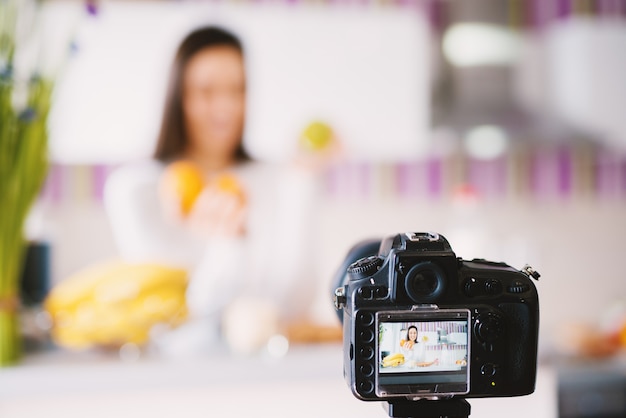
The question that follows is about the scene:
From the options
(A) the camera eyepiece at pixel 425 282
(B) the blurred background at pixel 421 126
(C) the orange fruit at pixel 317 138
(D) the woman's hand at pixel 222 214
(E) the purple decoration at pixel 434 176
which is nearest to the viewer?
(A) the camera eyepiece at pixel 425 282

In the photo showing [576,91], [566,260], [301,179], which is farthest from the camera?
[566,260]

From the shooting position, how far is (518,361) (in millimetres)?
572

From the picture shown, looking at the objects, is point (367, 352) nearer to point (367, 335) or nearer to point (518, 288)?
point (367, 335)

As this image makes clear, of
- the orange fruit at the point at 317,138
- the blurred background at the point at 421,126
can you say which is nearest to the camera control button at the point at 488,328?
the blurred background at the point at 421,126

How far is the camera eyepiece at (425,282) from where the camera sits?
1.77ft

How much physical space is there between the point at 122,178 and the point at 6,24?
1182 mm

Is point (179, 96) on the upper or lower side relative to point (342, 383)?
upper

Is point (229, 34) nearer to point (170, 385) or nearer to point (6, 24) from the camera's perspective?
point (6, 24)

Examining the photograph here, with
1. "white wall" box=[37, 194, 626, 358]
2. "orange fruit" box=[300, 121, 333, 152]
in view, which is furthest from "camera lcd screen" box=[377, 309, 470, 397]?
"white wall" box=[37, 194, 626, 358]

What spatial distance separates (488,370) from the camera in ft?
1.83

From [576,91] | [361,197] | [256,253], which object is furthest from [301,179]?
[576,91]

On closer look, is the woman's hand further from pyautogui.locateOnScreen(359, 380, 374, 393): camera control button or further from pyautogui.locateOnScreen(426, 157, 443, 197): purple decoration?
pyautogui.locateOnScreen(426, 157, 443, 197): purple decoration

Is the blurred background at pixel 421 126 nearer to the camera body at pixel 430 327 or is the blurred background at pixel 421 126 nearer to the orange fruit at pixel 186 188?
the orange fruit at pixel 186 188

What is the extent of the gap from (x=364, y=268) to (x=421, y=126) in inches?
77.9
